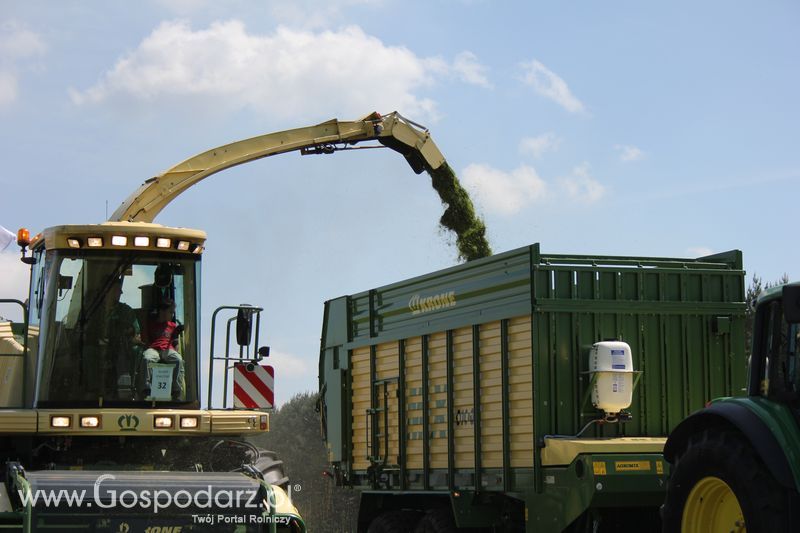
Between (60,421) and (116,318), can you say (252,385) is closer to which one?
(116,318)

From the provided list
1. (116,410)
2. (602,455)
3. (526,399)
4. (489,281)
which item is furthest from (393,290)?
(116,410)

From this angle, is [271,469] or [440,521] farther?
[440,521]

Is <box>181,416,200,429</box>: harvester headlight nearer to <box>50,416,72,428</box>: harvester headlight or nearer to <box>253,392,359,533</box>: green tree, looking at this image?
<box>50,416,72,428</box>: harvester headlight

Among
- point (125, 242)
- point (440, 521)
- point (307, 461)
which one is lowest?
point (307, 461)

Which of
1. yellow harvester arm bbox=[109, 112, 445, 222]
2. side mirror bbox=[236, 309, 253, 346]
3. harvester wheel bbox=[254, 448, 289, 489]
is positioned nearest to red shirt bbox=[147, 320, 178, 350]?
side mirror bbox=[236, 309, 253, 346]

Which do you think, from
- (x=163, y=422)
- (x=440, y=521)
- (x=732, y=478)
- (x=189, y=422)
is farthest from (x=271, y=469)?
(x=732, y=478)

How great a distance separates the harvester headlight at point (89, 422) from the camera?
8922 millimetres

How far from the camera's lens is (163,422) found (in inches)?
357

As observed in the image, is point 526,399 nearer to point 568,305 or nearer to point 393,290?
point 568,305

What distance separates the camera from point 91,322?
9328 millimetres

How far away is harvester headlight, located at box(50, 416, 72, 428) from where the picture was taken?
29.1 ft

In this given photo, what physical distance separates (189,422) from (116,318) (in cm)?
104

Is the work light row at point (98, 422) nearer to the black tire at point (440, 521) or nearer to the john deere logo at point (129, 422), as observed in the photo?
the john deere logo at point (129, 422)

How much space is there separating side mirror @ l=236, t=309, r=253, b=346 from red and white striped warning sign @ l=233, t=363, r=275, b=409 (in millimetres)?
217
